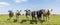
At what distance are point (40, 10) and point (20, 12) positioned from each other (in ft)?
9.63

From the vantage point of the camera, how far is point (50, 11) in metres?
24.8

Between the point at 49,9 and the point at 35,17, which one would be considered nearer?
the point at 35,17

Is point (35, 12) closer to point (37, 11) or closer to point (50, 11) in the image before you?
point (37, 11)

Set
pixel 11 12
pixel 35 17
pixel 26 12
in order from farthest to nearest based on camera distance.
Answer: pixel 11 12 < pixel 26 12 < pixel 35 17

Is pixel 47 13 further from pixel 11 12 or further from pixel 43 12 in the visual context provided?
pixel 11 12

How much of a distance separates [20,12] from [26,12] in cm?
101

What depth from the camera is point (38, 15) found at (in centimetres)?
2358

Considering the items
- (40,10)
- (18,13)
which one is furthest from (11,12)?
(40,10)

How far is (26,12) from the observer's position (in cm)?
2447

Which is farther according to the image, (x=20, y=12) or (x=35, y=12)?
(x=20, y=12)

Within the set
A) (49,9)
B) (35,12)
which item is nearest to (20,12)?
(35,12)

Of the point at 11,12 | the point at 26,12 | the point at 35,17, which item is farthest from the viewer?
the point at 11,12

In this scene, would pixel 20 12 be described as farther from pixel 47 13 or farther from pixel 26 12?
pixel 47 13

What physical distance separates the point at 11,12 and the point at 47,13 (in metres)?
6.06
